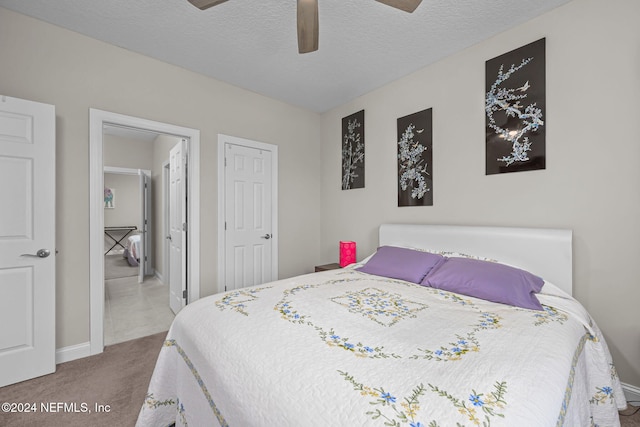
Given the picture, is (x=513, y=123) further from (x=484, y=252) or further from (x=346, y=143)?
(x=346, y=143)

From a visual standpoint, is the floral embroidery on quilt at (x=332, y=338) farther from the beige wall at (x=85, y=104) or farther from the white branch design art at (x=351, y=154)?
the white branch design art at (x=351, y=154)

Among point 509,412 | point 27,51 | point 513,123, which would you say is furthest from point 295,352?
point 27,51

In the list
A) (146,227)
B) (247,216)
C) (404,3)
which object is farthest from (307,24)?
(146,227)

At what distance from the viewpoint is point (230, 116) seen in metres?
3.28

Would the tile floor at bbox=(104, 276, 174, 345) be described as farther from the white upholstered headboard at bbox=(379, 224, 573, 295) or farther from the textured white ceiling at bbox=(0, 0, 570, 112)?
the white upholstered headboard at bbox=(379, 224, 573, 295)

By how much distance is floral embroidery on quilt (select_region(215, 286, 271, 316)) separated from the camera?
160cm

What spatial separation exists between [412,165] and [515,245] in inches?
48.9

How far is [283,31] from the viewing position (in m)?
2.30

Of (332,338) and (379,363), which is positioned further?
(332,338)

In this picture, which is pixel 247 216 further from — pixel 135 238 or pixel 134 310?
pixel 135 238

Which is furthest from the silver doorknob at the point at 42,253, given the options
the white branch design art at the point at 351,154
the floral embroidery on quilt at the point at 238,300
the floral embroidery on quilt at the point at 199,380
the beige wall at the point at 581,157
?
the beige wall at the point at 581,157

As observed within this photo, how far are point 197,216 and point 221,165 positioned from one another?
2.09 ft

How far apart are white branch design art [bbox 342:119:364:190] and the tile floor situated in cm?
274

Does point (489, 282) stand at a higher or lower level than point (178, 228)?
lower
